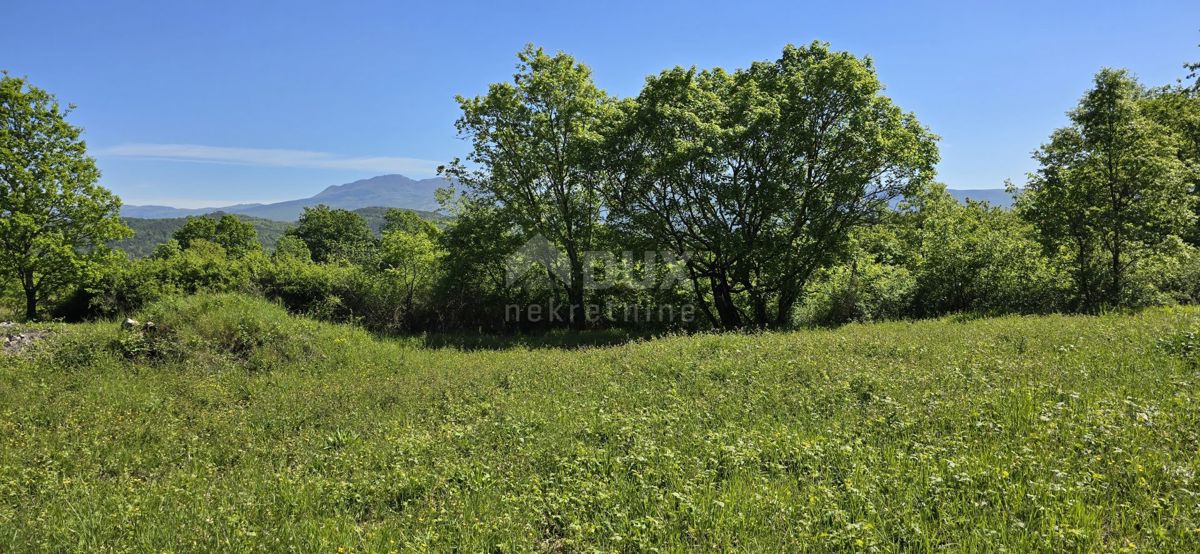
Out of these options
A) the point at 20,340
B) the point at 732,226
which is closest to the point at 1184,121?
the point at 732,226

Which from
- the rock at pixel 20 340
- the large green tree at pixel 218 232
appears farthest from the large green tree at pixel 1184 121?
the large green tree at pixel 218 232

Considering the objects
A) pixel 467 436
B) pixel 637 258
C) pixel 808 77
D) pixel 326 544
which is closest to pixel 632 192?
pixel 637 258

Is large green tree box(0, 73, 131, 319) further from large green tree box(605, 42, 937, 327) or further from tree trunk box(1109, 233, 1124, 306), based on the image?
tree trunk box(1109, 233, 1124, 306)

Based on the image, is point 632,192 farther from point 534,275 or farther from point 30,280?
point 30,280

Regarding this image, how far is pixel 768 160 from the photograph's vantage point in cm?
1622

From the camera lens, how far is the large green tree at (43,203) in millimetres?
17859

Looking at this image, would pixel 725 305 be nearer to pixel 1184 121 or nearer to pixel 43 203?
pixel 1184 121

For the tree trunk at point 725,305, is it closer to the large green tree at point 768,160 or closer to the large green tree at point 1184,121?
the large green tree at point 768,160

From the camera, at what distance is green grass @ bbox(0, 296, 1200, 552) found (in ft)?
12.6

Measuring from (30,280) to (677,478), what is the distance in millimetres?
25615

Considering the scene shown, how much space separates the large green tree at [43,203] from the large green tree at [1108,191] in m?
32.1

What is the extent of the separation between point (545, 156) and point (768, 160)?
797 cm

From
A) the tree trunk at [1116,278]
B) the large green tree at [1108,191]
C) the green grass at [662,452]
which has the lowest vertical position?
the green grass at [662,452]

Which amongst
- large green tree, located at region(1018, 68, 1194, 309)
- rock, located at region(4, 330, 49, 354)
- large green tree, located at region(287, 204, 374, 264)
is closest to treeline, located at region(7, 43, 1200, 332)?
large green tree, located at region(1018, 68, 1194, 309)
